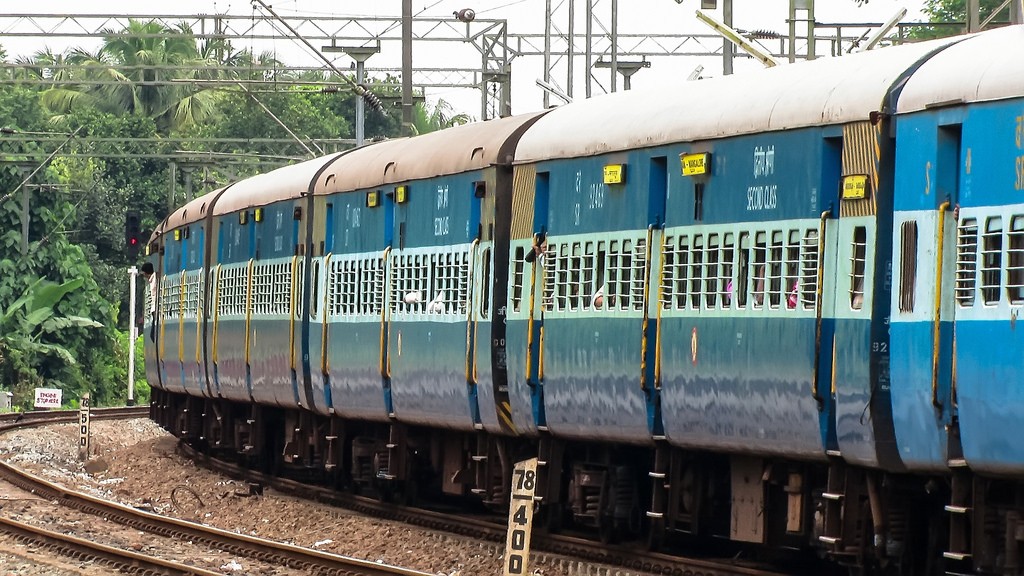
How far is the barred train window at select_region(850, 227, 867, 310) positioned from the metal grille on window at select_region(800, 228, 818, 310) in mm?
431

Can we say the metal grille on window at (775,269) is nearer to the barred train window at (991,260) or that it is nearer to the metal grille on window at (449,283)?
the barred train window at (991,260)

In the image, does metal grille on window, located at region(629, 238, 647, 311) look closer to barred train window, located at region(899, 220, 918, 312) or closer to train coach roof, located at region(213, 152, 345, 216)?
barred train window, located at region(899, 220, 918, 312)

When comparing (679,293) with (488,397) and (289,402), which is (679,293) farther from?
(289,402)

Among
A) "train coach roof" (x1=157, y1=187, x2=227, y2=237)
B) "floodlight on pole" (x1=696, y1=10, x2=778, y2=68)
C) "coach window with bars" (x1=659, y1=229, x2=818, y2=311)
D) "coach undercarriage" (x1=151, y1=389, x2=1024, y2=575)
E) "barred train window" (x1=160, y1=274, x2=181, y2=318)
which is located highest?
"floodlight on pole" (x1=696, y1=10, x2=778, y2=68)

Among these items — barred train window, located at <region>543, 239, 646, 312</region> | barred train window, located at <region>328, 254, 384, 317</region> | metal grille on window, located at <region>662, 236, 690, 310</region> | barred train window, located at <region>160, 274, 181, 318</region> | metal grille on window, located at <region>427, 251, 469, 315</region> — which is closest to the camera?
metal grille on window, located at <region>662, 236, 690, 310</region>

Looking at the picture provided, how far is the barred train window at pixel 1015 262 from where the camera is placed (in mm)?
10141

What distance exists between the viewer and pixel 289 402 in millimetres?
22938

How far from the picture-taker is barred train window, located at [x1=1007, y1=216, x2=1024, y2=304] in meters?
10.1

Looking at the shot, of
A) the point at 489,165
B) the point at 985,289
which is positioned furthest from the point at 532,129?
the point at 985,289

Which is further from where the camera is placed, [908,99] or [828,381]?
[828,381]

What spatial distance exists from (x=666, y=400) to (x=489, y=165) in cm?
409

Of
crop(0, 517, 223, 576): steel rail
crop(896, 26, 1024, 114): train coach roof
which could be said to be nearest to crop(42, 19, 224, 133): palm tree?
crop(0, 517, 223, 576): steel rail

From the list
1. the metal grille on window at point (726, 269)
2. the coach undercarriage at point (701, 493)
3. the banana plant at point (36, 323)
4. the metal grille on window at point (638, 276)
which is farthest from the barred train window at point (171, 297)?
the metal grille on window at point (726, 269)

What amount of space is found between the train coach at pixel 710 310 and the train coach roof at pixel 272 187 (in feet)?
4.08
